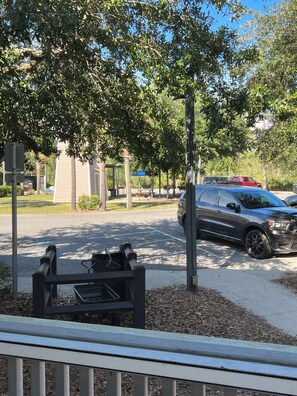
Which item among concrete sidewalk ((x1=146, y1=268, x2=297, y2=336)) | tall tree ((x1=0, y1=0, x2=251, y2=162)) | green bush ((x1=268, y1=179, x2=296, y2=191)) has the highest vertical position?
tall tree ((x1=0, y1=0, x2=251, y2=162))

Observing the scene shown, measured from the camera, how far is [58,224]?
17.8 m

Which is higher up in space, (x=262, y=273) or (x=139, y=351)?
(x=139, y=351)

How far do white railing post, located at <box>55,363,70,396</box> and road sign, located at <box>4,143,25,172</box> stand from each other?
486cm

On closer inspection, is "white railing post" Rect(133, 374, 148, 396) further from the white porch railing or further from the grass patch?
the grass patch

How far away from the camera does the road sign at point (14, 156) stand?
606 cm

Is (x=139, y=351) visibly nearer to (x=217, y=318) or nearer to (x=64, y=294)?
(x=217, y=318)

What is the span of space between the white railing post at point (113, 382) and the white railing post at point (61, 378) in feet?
0.55

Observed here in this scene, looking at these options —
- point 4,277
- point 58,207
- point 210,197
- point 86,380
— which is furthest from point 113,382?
point 58,207

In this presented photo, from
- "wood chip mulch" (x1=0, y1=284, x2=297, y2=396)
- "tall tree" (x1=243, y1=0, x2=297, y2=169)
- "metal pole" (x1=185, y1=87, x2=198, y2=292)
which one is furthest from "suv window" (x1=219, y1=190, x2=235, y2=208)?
"metal pole" (x1=185, y1=87, x2=198, y2=292)

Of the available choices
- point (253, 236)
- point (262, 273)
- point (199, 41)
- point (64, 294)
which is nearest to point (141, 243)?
point (253, 236)

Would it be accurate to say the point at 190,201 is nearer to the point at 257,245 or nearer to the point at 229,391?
the point at 229,391

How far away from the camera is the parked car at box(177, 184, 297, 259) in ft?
31.8

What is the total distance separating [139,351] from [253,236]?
909 cm

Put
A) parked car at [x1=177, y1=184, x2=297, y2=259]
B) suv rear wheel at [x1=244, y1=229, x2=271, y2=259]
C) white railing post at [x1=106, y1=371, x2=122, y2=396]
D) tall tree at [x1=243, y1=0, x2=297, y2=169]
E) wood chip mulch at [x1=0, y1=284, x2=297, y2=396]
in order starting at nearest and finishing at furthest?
white railing post at [x1=106, y1=371, x2=122, y2=396] → wood chip mulch at [x1=0, y1=284, x2=297, y2=396] → tall tree at [x1=243, y1=0, x2=297, y2=169] → parked car at [x1=177, y1=184, x2=297, y2=259] → suv rear wheel at [x1=244, y1=229, x2=271, y2=259]
